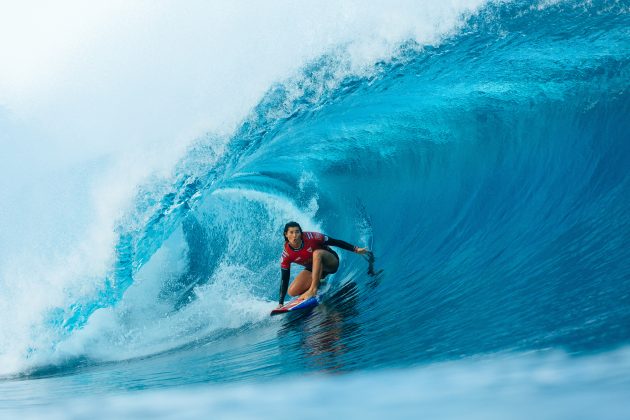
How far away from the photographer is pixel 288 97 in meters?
7.31

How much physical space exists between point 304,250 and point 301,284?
48cm

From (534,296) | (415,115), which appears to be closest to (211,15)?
(415,115)

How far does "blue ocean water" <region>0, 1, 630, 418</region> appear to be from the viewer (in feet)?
9.16

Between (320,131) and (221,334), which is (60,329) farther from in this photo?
(320,131)

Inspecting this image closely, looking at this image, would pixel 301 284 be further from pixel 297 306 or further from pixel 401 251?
pixel 401 251

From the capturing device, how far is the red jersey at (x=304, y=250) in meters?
5.54

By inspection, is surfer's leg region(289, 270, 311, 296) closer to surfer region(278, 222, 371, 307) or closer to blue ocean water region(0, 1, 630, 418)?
surfer region(278, 222, 371, 307)

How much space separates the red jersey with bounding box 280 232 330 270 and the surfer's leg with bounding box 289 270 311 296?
257 millimetres

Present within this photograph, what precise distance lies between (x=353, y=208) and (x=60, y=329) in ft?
12.0

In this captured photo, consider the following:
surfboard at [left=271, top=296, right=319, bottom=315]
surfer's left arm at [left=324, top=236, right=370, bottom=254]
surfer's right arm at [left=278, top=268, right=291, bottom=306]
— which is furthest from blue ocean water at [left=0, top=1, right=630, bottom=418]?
surfer's left arm at [left=324, top=236, right=370, bottom=254]

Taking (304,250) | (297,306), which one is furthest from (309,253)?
(297,306)

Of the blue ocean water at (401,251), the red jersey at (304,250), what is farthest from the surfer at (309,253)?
the blue ocean water at (401,251)

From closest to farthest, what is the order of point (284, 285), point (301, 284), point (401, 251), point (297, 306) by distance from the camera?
1. point (297, 306)
2. point (284, 285)
3. point (301, 284)
4. point (401, 251)

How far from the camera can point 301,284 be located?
587 centimetres
